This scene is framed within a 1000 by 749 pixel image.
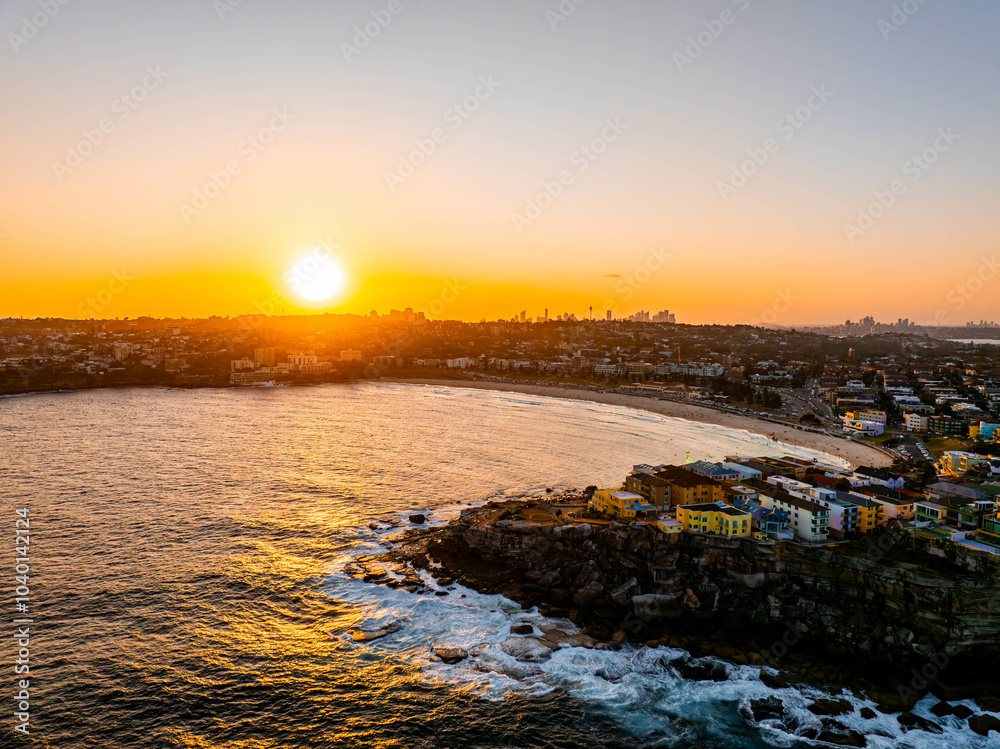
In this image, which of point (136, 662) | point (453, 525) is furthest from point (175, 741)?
point (453, 525)

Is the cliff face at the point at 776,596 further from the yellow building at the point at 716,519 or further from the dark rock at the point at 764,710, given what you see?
the dark rock at the point at 764,710

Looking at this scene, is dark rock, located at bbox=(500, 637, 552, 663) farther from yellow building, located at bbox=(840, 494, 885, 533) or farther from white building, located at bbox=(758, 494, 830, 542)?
yellow building, located at bbox=(840, 494, 885, 533)

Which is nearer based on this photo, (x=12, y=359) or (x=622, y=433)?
(x=622, y=433)

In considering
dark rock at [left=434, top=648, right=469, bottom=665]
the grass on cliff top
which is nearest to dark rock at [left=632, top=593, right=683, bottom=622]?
the grass on cliff top

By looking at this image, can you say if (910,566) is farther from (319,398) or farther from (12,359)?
(12,359)

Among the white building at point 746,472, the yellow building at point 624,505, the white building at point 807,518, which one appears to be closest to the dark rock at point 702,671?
the white building at point 807,518

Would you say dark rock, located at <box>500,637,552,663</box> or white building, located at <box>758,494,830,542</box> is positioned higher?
white building, located at <box>758,494,830,542</box>
